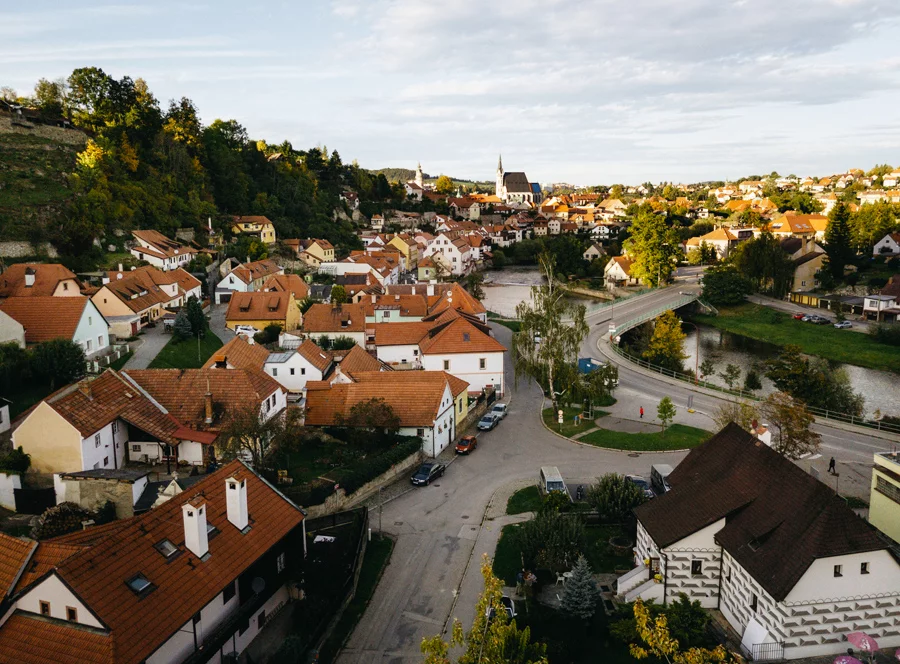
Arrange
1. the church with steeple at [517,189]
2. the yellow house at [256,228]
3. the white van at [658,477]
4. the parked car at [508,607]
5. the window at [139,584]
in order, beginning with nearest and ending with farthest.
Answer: the window at [139,584], the parked car at [508,607], the white van at [658,477], the yellow house at [256,228], the church with steeple at [517,189]

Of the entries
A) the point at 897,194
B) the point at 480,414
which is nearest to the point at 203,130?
the point at 480,414

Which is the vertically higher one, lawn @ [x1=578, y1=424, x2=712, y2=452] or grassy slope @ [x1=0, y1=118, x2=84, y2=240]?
grassy slope @ [x1=0, y1=118, x2=84, y2=240]

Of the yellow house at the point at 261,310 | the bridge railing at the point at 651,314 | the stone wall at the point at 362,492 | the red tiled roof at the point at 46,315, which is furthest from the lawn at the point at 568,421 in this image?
the red tiled roof at the point at 46,315

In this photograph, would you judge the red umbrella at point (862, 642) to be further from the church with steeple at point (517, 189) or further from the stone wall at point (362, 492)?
the church with steeple at point (517, 189)

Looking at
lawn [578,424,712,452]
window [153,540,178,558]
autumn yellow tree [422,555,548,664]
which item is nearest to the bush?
window [153,540,178,558]

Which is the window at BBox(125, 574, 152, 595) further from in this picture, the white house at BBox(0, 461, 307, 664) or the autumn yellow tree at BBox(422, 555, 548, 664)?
the autumn yellow tree at BBox(422, 555, 548, 664)
